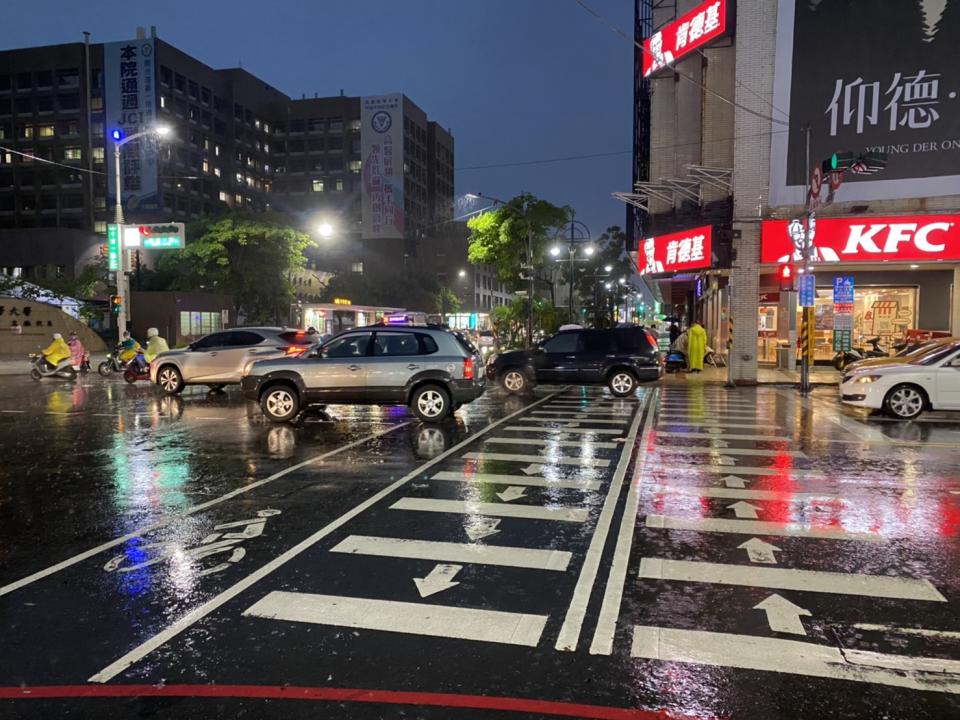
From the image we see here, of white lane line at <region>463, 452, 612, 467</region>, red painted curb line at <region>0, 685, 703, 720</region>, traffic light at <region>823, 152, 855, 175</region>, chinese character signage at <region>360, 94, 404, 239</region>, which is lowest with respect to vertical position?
red painted curb line at <region>0, 685, 703, 720</region>

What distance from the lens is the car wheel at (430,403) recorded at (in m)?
12.5

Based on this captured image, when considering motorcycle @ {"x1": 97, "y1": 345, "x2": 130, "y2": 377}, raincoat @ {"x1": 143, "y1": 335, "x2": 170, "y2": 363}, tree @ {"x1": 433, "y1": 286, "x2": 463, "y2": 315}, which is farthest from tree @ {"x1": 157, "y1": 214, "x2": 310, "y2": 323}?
tree @ {"x1": 433, "y1": 286, "x2": 463, "y2": 315}

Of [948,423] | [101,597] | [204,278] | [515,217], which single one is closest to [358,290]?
[204,278]

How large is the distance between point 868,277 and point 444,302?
63.2 m

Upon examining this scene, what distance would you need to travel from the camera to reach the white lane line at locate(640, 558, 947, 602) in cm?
471

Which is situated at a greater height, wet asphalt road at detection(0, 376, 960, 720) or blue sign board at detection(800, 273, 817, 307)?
blue sign board at detection(800, 273, 817, 307)

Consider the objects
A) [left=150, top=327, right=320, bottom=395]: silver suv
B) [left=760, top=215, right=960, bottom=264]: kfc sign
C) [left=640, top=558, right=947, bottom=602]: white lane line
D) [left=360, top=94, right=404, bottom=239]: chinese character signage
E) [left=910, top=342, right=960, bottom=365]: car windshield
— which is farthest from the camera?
[left=360, top=94, right=404, bottom=239]: chinese character signage

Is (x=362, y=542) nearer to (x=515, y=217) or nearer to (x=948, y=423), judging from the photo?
(x=948, y=423)

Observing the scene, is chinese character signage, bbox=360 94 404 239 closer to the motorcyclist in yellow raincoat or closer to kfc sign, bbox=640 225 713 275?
kfc sign, bbox=640 225 713 275

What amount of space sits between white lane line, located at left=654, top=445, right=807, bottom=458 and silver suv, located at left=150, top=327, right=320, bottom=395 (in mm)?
10677

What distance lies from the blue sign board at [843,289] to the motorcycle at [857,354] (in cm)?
164

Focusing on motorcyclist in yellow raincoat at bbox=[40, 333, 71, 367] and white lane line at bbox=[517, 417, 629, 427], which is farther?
motorcyclist in yellow raincoat at bbox=[40, 333, 71, 367]

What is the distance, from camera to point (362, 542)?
5.80m

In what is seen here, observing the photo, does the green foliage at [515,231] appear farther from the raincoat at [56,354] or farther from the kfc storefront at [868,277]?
the raincoat at [56,354]
